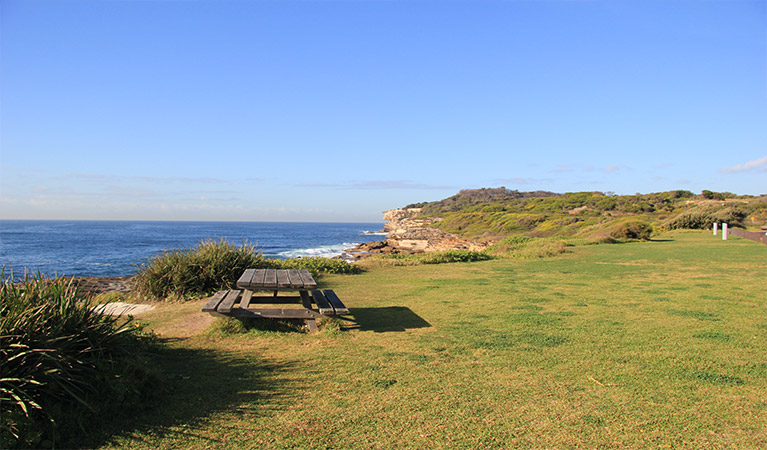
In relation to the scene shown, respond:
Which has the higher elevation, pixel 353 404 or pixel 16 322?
pixel 16 322

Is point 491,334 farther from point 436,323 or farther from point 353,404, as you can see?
point 353,404

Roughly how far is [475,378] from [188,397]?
2.36 m

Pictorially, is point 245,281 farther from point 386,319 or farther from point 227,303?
point 386,319

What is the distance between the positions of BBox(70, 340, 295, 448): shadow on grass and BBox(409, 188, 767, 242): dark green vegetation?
20790 millimetres

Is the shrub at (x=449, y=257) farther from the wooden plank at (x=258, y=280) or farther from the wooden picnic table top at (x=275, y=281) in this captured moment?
the wooden plank at (x=258, y=280)

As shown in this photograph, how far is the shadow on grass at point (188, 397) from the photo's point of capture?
2963mm

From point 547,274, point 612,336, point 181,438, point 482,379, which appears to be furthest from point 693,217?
point 181,438

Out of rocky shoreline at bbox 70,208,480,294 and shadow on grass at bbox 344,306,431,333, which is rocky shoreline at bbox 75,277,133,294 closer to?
rocky shoreline at bbox 70,208,480,294

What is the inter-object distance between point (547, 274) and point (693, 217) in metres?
25.6

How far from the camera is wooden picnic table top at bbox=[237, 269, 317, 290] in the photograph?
5.45 m

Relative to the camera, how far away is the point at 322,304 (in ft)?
19.2

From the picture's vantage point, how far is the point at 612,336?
525 centimetres

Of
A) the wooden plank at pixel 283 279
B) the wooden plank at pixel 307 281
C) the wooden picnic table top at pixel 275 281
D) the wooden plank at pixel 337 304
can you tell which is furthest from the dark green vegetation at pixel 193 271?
the wooden plank at pixel 337 304

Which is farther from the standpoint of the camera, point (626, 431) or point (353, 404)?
point (353, 404)
